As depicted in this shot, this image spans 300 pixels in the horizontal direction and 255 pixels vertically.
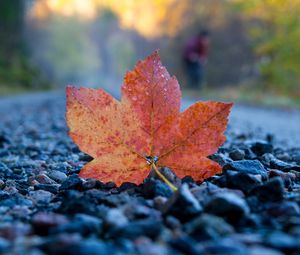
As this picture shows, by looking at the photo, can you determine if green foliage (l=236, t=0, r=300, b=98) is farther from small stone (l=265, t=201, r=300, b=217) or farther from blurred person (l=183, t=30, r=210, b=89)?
small stone (l=265, t=201, r=300, b=217)

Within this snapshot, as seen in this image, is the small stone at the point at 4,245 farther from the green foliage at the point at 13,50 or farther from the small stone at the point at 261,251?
the green foliage at the point at 13,50

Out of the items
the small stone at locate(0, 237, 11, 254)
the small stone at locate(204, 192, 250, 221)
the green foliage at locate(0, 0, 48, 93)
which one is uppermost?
the green foliage at locate(0, 0, 48, 93)

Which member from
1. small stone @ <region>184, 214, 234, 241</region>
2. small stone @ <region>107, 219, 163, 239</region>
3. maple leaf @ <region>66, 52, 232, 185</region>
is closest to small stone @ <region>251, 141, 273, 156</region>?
maple leaf @ <region>66, 52, 232, 185</region>

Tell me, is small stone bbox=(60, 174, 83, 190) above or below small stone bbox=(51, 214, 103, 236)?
above

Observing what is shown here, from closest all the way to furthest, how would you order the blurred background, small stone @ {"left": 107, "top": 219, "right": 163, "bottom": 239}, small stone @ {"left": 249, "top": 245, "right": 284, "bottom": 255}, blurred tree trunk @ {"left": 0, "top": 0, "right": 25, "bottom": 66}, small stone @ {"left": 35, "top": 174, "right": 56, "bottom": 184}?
1. small stone @ {"left": 249, "top": 245, "right": 284, "bottom": 255}
2. small stone @ {"left": 107, "top": 219, "right": 163, "bottom": 239}
3. small stone @ {"left": 35, "top": 174, "right": 56, "bottom": 184}
4. the blurred background
5. blurred tree trunk @ {"left": 0, "top": 0, "right": 25, "bottom": 66}

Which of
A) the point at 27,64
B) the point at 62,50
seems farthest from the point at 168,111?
the point at 62,50

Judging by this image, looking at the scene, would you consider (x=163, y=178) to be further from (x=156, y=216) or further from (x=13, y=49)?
(x=13, y=49)

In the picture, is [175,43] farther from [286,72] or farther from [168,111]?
[168,111]

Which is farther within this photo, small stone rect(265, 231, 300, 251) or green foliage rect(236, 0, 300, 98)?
green foliage rect(236, 0, 300, 98)
